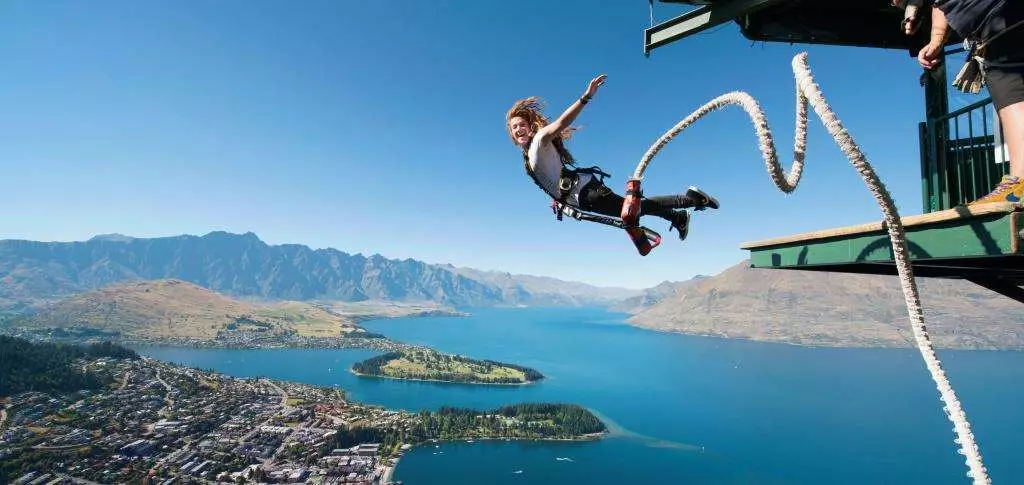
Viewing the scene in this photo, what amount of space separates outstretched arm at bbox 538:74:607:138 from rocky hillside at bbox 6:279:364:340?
581ft

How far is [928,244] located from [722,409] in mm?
76340

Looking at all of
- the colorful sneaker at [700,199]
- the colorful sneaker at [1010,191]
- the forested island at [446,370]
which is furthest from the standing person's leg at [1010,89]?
the forested island at [446,370]

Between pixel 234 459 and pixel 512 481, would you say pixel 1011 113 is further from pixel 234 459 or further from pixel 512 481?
pixel 234 459

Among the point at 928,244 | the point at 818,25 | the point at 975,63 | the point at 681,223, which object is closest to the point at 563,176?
the point at 681,223

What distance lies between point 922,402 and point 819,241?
93.3 metres

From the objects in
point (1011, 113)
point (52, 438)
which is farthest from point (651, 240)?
point (52, 438)

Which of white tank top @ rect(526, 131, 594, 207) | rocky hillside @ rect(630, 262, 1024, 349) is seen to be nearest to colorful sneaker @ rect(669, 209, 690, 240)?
white tank top @ rect(526, 131, 594, 207)

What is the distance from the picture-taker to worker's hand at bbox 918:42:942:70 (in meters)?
2.36

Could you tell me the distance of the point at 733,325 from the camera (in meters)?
187

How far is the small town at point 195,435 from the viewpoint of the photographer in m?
43.8

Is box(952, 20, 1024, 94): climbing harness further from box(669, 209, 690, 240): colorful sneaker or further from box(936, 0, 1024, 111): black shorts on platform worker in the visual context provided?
box(669, 209, 690, 240): colorful sneaker

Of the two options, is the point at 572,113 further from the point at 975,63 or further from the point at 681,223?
the point at 975,63

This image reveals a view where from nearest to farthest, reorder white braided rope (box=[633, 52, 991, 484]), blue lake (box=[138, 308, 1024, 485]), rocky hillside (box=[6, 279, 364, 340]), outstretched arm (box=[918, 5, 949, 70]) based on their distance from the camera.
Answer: white braided rope (box=[633, 52, 991, 484])
outstretched arm (box=[918, 5, 949, 70])
blue lake (box=[138, 308, 1024, 485])
rocky hillside (box=[6, 279, 364, 340])

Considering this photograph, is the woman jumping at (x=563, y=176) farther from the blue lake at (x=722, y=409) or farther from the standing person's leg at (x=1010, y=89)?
the blue lake at (x=722, y=409)
